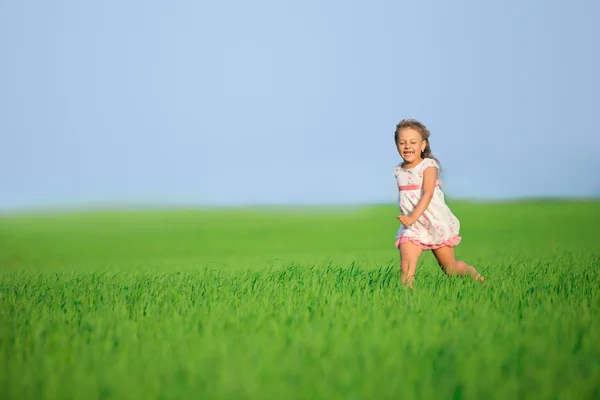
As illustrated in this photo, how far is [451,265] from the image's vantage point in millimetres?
6695

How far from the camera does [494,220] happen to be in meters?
19.8

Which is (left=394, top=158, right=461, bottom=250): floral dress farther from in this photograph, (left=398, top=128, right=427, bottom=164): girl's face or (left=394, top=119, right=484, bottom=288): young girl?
(left=398, top=128, right=427, bottom=164): girl's face

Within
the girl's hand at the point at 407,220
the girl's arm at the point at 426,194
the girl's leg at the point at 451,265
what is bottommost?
the girl's leg at the point at 451,265

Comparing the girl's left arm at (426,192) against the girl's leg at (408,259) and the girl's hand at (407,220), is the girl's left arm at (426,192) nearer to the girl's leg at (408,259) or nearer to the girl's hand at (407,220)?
the girl's hand at (407,220)

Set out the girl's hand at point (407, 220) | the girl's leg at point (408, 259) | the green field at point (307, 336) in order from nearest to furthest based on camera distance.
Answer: the green field at point (307, 336) → the girl's hand at point (407, 220) → the girl's leg at point (408, 259)

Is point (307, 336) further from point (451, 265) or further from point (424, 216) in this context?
point (451, 265)

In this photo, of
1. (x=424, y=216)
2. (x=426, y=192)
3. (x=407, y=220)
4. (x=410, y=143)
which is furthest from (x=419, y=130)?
(x=407, y=220)

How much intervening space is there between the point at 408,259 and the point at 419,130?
1.28 m

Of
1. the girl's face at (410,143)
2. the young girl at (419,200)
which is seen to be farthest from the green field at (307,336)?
the girl's face at (410,143)

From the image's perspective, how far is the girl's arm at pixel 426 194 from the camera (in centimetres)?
615

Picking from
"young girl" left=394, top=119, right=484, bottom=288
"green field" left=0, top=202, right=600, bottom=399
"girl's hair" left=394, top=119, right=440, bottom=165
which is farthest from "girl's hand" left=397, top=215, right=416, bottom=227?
"girl's hair" left=394, top=119, right=440, bottom=165

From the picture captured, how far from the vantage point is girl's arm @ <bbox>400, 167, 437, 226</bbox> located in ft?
20.2

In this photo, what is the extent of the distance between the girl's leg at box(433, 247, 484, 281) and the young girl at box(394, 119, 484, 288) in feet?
0.03

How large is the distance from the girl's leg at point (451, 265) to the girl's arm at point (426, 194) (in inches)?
22.3
